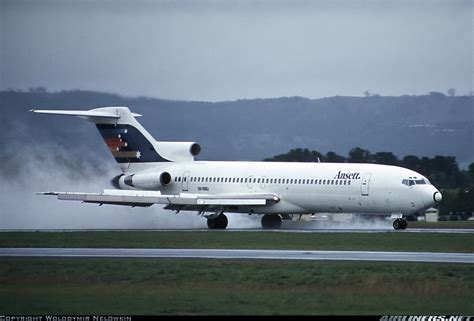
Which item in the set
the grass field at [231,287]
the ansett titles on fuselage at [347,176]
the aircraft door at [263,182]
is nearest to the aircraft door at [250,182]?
the aircraft door at [263,182]

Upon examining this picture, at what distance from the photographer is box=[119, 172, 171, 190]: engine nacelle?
221 feet

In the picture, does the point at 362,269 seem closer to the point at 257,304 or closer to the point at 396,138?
the point at 257,304

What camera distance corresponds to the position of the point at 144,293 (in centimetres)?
2969

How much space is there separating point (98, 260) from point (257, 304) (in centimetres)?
1119

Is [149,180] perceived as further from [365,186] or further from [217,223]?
[365,186]

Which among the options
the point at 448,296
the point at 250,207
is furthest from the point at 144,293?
the point at 250,207

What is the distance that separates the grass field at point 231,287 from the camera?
1077 inches

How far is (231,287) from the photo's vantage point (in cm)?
3086

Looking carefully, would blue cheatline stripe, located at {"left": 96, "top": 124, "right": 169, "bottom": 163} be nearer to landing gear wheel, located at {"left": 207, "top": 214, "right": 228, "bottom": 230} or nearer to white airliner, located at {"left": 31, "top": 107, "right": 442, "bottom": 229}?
white airliner, located at {"left": 31, "top": 107, "right": 442, "bottom": 229}

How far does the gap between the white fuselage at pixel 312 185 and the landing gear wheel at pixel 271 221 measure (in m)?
1.22

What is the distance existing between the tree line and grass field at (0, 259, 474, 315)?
173 ft

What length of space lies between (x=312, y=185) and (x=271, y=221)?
462cm

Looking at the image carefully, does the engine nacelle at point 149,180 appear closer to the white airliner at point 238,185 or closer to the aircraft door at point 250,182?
the white airliner at point 238,185

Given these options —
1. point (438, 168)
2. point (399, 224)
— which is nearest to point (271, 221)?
point (399, 224)
